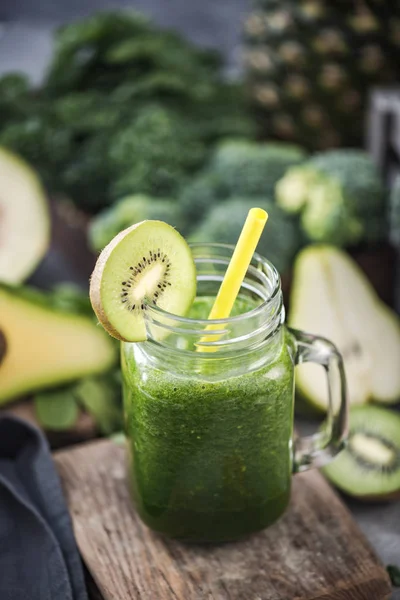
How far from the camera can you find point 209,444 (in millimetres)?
902

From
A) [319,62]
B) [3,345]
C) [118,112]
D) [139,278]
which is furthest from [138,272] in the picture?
[319,62]

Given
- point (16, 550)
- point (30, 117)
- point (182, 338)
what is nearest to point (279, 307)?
point (182, 338)

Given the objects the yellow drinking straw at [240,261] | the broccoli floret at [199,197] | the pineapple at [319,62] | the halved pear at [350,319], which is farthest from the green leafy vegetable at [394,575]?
the pineapple at [319,62]

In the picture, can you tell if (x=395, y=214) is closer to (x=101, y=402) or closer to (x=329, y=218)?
(x=329, y=218)

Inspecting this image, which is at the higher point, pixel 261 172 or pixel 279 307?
pixel 279 307

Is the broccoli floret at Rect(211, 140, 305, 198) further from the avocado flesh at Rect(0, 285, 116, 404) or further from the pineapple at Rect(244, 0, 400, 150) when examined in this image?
the avocado flesh at Rect(0, 285, 116, 404)

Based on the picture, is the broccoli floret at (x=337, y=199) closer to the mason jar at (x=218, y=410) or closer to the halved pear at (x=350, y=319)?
the halved pear at (x=350, y=319)

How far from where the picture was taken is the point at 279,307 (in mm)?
900

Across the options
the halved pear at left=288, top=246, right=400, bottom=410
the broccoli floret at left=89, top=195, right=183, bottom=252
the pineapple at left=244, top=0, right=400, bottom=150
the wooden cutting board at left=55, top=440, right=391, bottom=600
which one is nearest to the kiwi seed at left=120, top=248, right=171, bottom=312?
the wooden cutting board at left=55, top=440, right=391, bottom=600

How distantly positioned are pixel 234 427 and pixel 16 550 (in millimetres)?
321

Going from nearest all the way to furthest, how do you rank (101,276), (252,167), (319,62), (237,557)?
(101,276), (237,557), (252,167), (319,62)

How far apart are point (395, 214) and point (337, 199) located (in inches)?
4.4

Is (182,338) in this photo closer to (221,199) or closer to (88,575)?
(88,575)

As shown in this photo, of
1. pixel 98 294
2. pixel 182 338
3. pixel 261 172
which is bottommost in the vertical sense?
pixel 261 172
